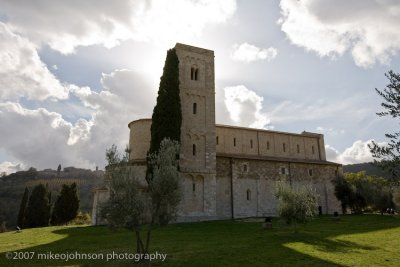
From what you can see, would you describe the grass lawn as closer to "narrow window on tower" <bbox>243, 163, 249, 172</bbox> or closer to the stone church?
the stone church

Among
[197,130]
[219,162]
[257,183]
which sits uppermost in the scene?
[197,130]

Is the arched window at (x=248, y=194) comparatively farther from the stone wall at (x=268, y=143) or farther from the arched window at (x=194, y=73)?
the arched window at (x=194, y=73)

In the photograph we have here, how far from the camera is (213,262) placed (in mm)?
12750

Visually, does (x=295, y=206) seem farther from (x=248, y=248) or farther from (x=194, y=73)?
(x=194, y=73)

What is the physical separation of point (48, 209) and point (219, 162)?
28121 millimetres

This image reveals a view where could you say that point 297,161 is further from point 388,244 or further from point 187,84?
point 388,244

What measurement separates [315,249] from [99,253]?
1066 cm

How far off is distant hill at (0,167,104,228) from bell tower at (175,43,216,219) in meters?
56.6

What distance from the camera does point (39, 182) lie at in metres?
96.8

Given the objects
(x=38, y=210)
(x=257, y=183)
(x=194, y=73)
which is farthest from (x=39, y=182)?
(x=257, y=183)

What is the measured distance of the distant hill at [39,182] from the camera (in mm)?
89125

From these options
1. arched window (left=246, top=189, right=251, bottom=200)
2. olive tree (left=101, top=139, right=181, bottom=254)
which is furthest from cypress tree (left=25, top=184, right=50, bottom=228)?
olive tree (left=101, top=139, right=181, bottom=254)

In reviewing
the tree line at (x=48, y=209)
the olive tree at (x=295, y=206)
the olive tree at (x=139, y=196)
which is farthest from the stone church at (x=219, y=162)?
the olive tree at (x=139, y=196)

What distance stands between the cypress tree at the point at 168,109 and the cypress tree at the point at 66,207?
2256 cm
